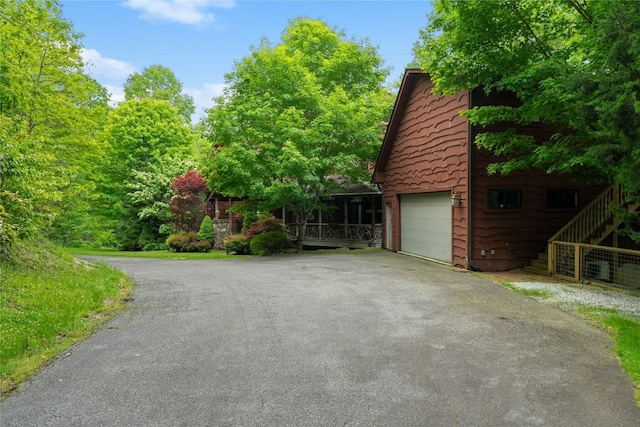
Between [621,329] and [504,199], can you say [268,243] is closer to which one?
[504,199]

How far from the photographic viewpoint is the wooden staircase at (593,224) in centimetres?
1033

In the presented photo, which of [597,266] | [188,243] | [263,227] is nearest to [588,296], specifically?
[597,266]

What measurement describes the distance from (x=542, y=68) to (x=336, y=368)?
24.3 ft

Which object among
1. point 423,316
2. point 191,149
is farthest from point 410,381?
point 191,149

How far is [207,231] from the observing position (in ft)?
73.8

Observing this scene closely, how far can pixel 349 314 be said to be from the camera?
675 cm

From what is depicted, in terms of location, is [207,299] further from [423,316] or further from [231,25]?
[231,25]

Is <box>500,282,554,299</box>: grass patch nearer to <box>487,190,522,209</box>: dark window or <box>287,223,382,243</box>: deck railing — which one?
<box>487,190,522,209</box>: dark window

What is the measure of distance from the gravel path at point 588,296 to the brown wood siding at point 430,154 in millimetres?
2845

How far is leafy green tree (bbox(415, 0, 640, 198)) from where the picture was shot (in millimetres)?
6266

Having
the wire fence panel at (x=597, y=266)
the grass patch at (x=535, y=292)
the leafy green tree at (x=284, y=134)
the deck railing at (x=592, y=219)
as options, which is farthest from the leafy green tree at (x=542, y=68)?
the leafy green tree at (x=284, y=134)

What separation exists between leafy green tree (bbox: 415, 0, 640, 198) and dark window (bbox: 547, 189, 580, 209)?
1.96 m

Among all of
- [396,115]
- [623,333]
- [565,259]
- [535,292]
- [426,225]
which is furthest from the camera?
[396,115]

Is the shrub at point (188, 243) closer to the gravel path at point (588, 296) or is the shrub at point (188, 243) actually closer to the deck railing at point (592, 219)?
the gravel path at point (588, 296)
